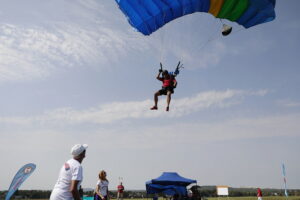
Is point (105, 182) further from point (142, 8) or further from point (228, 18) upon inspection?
point (228, 18)

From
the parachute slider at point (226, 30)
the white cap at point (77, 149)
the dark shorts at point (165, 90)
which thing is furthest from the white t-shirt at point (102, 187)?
the parachute slider at point (226, 30)

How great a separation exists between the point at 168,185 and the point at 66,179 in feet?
37.1

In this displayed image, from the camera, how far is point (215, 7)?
34.2 ft

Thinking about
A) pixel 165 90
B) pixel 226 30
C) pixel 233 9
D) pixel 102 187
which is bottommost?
pixel 102 187

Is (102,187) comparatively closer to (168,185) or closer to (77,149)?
(77,149)

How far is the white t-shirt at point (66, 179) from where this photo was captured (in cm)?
369

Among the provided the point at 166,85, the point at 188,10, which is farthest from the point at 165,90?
the point at 188,10

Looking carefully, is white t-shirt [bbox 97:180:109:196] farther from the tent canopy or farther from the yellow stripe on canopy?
the yellow stripe on canopy

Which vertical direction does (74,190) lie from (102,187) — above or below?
below

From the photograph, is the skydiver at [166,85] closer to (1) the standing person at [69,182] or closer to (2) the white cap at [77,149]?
(2) the white cap at [77,149]

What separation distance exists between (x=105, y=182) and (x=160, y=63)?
4308 mm

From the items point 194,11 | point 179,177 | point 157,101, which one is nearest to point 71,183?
point 157,101

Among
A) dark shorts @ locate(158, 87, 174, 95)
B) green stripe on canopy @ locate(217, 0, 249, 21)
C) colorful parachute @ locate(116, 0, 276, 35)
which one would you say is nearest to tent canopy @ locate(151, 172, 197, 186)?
dark shorts @ locate(158, 87, 174, 95)

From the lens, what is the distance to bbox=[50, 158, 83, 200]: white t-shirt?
3685 millimetres
